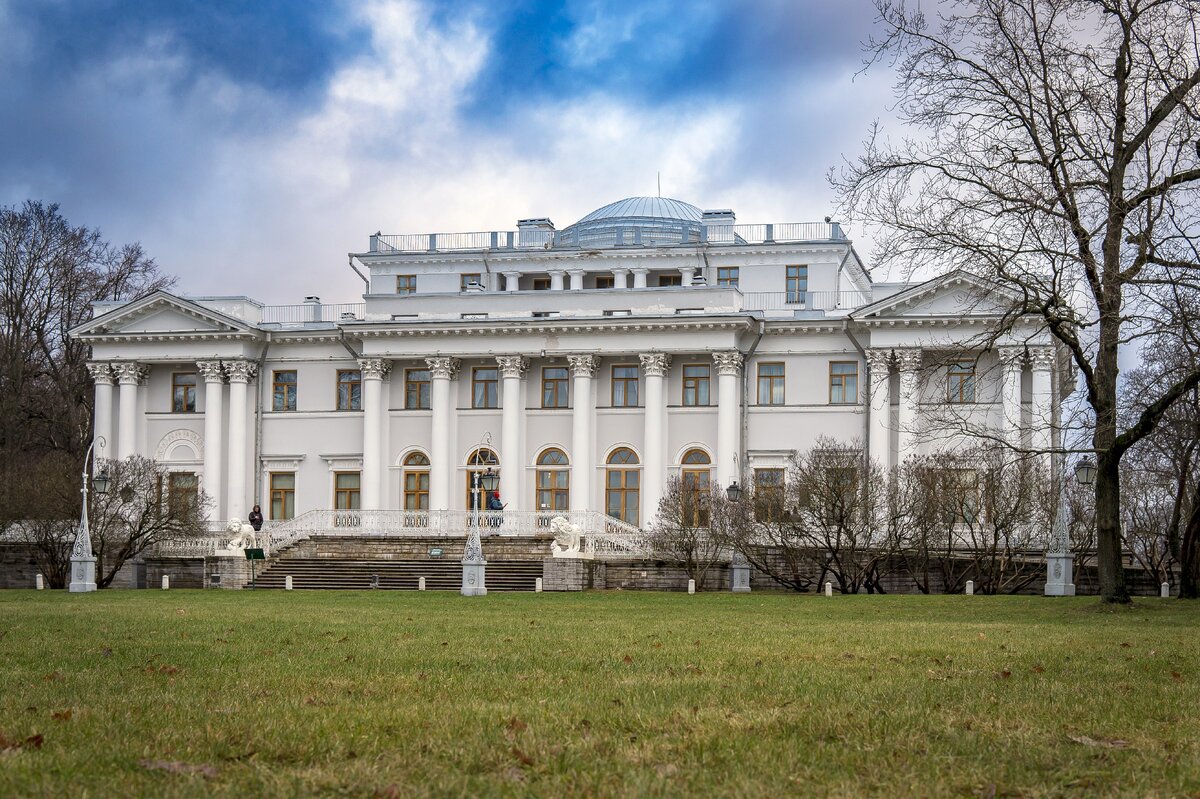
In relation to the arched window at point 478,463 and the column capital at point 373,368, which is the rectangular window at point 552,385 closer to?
the arched window at point 478,463

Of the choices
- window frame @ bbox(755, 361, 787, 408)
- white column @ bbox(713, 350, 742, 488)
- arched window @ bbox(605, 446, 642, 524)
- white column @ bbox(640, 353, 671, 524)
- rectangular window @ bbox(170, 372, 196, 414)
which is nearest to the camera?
white column @ bbox(713, 350, 742, 488)

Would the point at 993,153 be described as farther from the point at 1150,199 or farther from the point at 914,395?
the point at 914,395

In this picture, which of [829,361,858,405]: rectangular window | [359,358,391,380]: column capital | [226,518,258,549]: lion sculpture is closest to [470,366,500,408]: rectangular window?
[359,358,391,380]: column capital

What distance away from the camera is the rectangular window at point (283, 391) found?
194 feet

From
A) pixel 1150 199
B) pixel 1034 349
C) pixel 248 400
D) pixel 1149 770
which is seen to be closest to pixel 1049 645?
pixel 1149 770

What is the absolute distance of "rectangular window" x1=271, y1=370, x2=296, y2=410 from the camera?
59.1 metres

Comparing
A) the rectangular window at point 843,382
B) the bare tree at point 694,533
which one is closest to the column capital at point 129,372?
the bare tree at point 694,533

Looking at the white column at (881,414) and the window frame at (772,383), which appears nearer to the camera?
the white column at (881,414)

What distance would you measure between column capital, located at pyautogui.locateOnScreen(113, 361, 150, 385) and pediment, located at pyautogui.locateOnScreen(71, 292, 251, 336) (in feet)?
4.30

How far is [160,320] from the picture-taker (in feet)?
190

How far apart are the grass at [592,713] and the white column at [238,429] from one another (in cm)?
4090

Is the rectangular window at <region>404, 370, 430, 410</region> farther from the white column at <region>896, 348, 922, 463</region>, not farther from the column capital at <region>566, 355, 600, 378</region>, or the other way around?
the white column at <region>896, 348, 922, 463</region>

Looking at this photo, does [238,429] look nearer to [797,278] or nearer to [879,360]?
[797,278]

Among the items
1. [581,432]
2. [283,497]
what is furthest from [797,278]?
[283,497]
